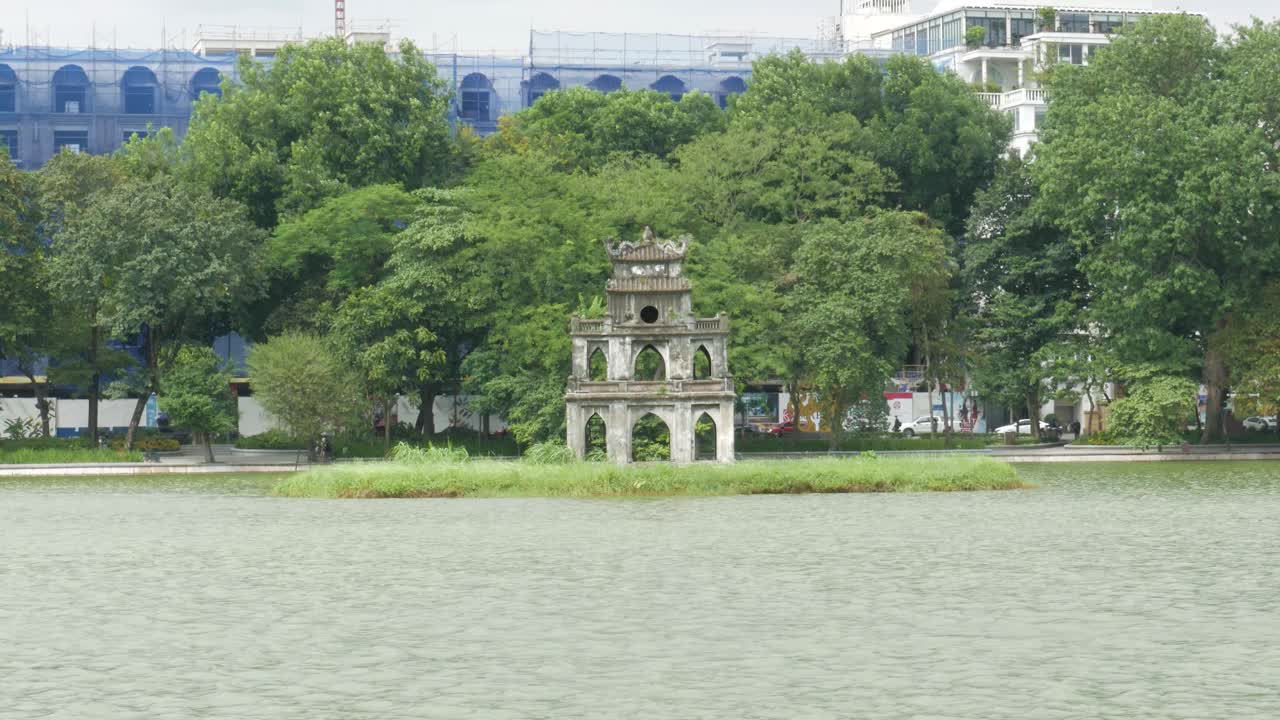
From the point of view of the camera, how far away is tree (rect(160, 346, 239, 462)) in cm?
7844

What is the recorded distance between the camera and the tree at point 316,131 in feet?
277

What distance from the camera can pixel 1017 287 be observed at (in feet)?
294

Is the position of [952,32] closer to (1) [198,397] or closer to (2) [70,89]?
(2) [70,89]

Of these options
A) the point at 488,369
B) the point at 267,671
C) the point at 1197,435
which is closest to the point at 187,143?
the point at 488,369

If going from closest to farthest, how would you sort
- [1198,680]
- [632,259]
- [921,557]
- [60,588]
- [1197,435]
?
[1198,680] < [60,588] < [921,557] < [632,259] < [1197,435]

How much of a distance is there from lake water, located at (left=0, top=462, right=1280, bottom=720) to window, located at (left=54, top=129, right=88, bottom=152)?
60.1m

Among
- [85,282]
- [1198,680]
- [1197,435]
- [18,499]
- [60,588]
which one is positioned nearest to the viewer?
[1198,680]

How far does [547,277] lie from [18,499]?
25.1 meters

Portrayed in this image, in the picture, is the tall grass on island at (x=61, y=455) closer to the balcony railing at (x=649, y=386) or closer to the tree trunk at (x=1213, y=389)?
the balcony railing at (x=649, y=386)

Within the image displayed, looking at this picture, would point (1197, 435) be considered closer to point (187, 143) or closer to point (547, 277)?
point (547, 277)

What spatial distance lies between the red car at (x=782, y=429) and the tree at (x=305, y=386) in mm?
21831

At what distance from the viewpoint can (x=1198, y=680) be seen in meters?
25.2

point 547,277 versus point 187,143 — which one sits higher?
point 187,143

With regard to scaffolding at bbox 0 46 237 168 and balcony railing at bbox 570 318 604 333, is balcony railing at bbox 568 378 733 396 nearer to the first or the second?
balcony railing at bbox 570 318 604 333
